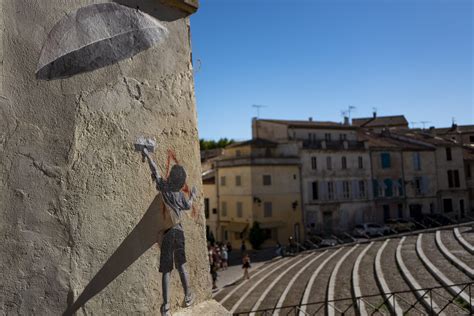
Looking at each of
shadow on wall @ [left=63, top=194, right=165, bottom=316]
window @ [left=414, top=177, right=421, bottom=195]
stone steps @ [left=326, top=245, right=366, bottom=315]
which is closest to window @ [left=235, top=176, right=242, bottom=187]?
stone steps @ [left=326, top=245, right=366, bottom=315]

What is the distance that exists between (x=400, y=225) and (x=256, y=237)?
1224cm

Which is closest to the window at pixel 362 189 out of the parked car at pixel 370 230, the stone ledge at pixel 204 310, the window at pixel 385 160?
the window at pixel 385 160

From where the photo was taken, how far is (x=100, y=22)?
303 cm

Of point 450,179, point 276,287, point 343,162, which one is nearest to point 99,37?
point 276,287

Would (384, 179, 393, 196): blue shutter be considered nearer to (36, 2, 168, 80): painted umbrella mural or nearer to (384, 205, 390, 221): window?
(384, 205, 390, 221): window

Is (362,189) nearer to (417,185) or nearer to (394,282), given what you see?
(417,185)

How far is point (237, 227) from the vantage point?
28234 millimetres

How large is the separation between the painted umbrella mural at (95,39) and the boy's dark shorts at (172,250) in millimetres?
1478

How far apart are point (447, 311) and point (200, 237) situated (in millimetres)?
7740

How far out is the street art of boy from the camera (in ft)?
10.1

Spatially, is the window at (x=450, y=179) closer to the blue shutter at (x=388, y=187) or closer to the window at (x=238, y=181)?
the blue shutter at (x=388, y=187)

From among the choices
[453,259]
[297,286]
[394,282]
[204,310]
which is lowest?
[297,286]

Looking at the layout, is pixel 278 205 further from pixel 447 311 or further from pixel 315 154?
pixel 447 311

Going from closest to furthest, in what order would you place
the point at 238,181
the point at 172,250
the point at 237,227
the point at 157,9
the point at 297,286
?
the point at 172,250 → the point at 157,9 → the point at 297,286 → the point at 237,227 → the point at 238,181
